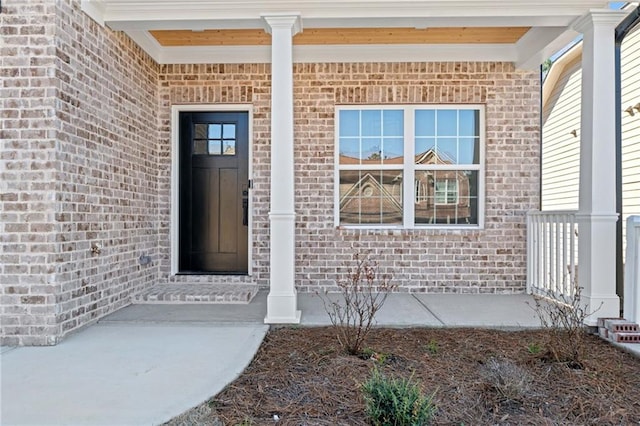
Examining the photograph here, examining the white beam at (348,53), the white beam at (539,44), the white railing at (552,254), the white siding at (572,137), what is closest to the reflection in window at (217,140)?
the white beam at (348,53)

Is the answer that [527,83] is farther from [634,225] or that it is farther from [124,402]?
[124,402]

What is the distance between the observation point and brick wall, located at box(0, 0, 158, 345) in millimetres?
3445

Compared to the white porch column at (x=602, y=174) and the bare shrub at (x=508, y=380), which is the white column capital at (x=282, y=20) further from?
the bare shrub at (x=508, y=380)

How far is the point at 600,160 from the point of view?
3.94 meters

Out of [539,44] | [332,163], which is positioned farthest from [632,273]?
[332,163]

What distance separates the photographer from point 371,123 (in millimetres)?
5695

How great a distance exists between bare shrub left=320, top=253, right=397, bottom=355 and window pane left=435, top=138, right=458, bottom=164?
1.66m

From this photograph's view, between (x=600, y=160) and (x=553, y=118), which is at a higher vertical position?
(x=553, y=118)

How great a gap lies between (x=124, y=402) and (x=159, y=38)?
177 inches

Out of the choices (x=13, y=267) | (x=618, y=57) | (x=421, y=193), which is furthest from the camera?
(x=421, y=193)

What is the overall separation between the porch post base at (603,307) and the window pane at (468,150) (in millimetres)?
2348

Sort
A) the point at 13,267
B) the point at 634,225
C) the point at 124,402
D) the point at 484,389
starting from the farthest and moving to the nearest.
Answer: the point at 634,225 → the point at 13,267 → the point at 484,389 → the point at 124,402

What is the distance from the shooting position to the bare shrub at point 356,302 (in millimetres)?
3367

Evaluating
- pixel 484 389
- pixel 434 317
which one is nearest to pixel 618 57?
pixel 434 317
